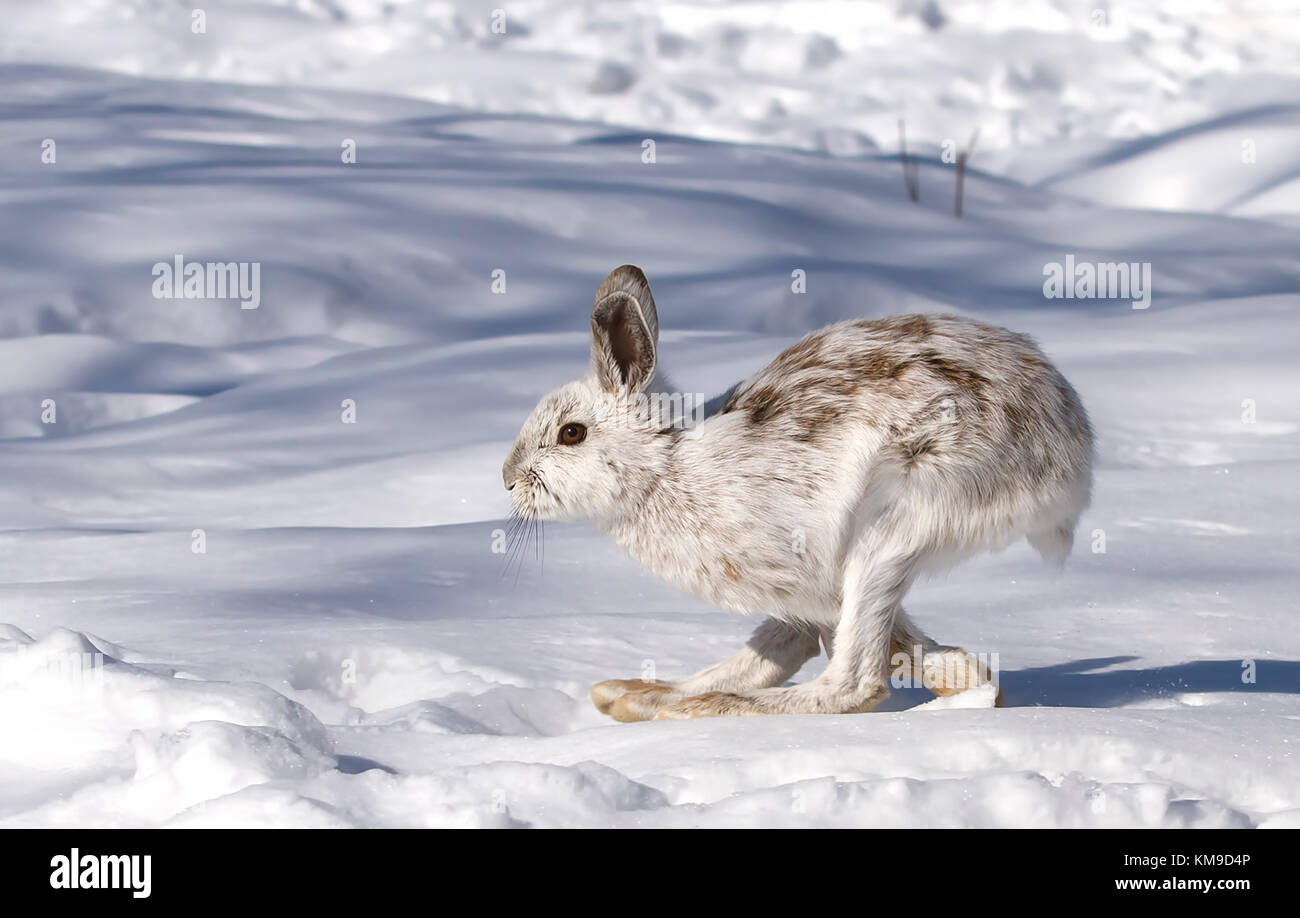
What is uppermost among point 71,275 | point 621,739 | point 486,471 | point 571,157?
point 571,157

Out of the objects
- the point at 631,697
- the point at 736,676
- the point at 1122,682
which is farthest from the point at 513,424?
the point at 1122,682

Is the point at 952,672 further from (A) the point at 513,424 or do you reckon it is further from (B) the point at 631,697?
(A) the point at 513,424

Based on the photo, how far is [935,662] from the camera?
10.2 feet

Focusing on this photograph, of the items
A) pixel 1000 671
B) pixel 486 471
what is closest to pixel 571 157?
pixel 486 471

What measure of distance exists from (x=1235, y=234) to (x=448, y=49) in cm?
1146

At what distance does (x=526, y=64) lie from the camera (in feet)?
65.5

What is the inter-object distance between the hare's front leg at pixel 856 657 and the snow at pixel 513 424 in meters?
0.15

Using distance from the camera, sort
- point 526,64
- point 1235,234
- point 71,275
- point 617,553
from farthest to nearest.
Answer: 1. point 526,64
2. point 1235,234
3. point 71,275
4. point 617,553

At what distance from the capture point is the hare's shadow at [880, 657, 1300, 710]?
3156 millimetres

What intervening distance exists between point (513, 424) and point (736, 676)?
358cm

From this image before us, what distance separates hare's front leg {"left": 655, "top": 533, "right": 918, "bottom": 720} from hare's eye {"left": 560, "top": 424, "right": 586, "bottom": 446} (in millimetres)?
586

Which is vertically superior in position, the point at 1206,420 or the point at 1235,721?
the point at 1206,420

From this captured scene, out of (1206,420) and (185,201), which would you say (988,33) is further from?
(1206,420)

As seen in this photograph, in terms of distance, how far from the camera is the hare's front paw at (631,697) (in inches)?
117
